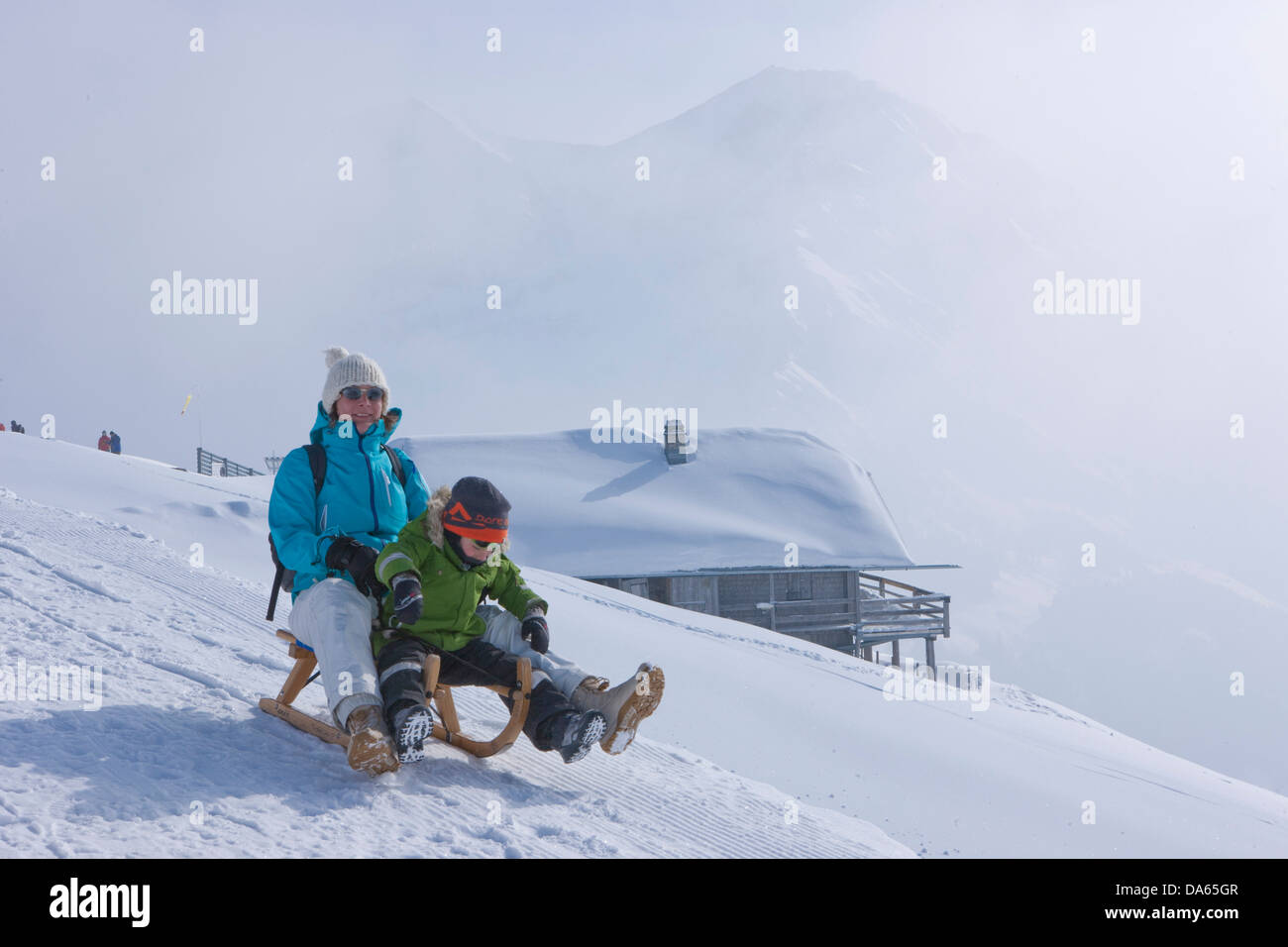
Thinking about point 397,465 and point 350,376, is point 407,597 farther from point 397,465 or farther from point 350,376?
point 350,376

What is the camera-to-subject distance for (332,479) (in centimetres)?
420

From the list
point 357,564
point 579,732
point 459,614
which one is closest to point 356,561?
point 357,564

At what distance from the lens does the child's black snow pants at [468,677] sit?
3.74 meters

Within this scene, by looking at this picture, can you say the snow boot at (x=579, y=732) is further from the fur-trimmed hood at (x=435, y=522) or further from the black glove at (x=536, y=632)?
the fur-trimmed hood at (x=435, y=522)

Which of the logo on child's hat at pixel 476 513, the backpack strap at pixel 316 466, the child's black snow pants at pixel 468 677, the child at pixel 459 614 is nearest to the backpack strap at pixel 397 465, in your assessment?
the backpack strap at pixel 316 466

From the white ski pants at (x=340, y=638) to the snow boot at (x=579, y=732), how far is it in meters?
0.69

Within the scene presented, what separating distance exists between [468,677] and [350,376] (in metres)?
1.29

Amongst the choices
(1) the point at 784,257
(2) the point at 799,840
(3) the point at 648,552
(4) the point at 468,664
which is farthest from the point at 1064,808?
(1) the point at 784,257

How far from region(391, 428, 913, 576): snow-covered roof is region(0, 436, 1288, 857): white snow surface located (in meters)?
11.6

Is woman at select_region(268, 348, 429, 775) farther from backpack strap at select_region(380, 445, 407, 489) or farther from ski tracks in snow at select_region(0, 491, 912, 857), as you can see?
ski tracks in snow at select_region(0, 491, 912, 857)

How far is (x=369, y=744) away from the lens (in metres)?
3.52

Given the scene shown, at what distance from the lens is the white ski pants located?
3.66m
